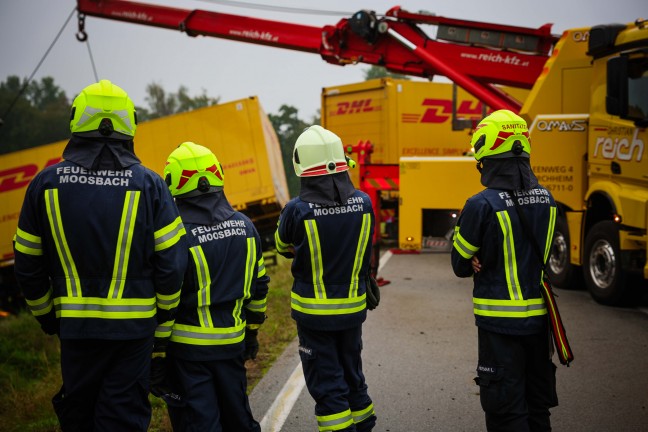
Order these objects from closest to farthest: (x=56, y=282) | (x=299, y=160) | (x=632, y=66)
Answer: (x=56, y=282) < (x=299, y=160) < (x=632, y=66)

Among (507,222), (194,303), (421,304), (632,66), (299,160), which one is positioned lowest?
(421,304)

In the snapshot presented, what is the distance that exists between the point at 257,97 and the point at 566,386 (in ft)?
36.7

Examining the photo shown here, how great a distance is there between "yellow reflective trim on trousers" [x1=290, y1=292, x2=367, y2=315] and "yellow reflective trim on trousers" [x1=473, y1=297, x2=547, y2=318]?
773 mm

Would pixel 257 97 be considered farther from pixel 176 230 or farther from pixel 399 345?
pixel 176 230

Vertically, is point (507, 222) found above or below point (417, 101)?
below

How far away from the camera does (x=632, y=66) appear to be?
739cm

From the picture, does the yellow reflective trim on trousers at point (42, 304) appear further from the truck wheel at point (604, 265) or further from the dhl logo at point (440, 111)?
the dhl logo at point (440, 111)

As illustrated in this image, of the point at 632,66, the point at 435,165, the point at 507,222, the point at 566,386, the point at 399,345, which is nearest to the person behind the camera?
the point at 507,222

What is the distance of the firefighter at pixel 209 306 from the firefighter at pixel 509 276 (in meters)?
1.32

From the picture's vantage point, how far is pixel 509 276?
11.8 feet

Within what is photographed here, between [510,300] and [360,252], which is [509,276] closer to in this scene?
[510,300]

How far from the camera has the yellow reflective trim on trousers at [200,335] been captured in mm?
3297

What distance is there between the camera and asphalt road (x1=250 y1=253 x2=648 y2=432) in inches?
180

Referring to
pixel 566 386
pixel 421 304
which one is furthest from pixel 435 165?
pixel 566 386
